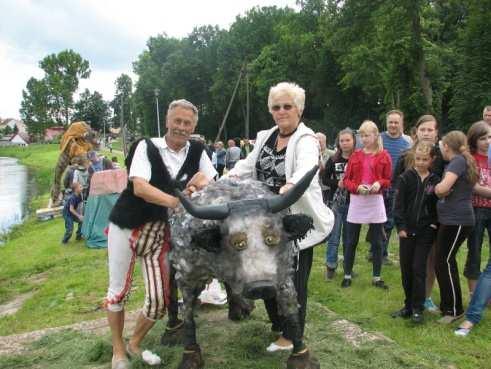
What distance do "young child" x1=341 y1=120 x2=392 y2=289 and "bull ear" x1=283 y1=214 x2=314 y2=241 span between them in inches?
112

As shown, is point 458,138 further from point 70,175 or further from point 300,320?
point 70,175

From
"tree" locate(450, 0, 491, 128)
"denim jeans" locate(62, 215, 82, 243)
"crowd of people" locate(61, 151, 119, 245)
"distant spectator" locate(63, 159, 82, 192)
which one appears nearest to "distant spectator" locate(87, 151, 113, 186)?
"crowd of people" locate(61, 151, 119, 245)

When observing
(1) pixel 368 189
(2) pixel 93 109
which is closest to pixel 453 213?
(1) pixel 368 189

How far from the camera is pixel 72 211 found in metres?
10.4

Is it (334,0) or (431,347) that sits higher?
(334,0)

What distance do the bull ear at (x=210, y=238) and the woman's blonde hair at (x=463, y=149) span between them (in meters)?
2.77

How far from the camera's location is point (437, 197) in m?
4.93

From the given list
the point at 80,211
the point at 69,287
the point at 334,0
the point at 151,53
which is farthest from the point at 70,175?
the point at 151,53

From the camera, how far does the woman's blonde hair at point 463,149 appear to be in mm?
4730

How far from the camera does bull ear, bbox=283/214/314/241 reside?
3.29m

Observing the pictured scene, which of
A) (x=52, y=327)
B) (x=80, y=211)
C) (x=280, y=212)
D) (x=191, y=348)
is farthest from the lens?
(x=80, y=211)

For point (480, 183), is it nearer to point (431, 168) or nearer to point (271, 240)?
point (431, 168)

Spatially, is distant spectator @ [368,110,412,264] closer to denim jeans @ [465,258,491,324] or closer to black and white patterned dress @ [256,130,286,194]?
denim jeans @ [465,258,491,324]

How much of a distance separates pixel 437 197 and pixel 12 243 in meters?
10.5
